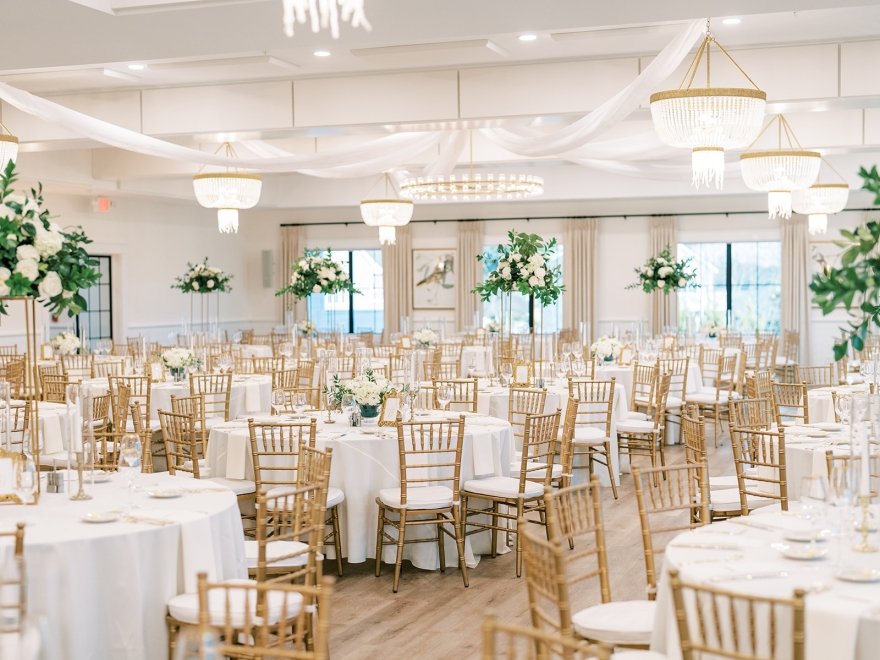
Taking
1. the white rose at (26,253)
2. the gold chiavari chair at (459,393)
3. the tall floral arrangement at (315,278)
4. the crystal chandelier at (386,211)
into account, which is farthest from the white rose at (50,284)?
the tall floral arrangement at (315,278)

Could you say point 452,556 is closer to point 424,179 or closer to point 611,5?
point 611,5

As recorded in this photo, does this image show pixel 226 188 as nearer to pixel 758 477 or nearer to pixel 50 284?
pixel 50 284

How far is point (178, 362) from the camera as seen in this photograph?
34.6 feet

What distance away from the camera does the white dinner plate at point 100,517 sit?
14.7 feet

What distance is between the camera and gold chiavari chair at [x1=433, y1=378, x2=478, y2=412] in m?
9.41

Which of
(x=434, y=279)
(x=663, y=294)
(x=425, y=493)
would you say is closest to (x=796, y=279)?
(x=663, y=294)

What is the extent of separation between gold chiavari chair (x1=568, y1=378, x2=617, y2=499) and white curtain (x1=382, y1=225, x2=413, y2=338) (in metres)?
10.6

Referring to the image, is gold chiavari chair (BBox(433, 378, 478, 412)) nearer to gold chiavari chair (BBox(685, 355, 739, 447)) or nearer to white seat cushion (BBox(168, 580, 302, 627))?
gold chiavari chair (BBox(685, 355, 739, 447))

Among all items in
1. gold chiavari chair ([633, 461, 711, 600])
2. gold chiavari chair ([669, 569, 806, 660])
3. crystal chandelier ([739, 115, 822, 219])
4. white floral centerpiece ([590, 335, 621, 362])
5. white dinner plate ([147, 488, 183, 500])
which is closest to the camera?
gold chiavari chair ([669, 569, 806, 660])

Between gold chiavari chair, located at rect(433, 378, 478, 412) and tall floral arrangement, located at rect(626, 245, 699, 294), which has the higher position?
tall floral arrangement, located at rect(626, 245, 699, 294)

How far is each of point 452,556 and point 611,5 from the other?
3.65 m

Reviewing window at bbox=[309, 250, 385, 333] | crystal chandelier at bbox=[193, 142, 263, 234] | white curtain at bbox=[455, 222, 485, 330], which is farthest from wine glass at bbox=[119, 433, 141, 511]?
window at bbox=[309, 250, 385, 333]

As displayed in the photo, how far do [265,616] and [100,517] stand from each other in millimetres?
1469

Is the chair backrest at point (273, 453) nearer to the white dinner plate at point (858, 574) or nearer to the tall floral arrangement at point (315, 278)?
the white dinner plate at point (858, 574)
